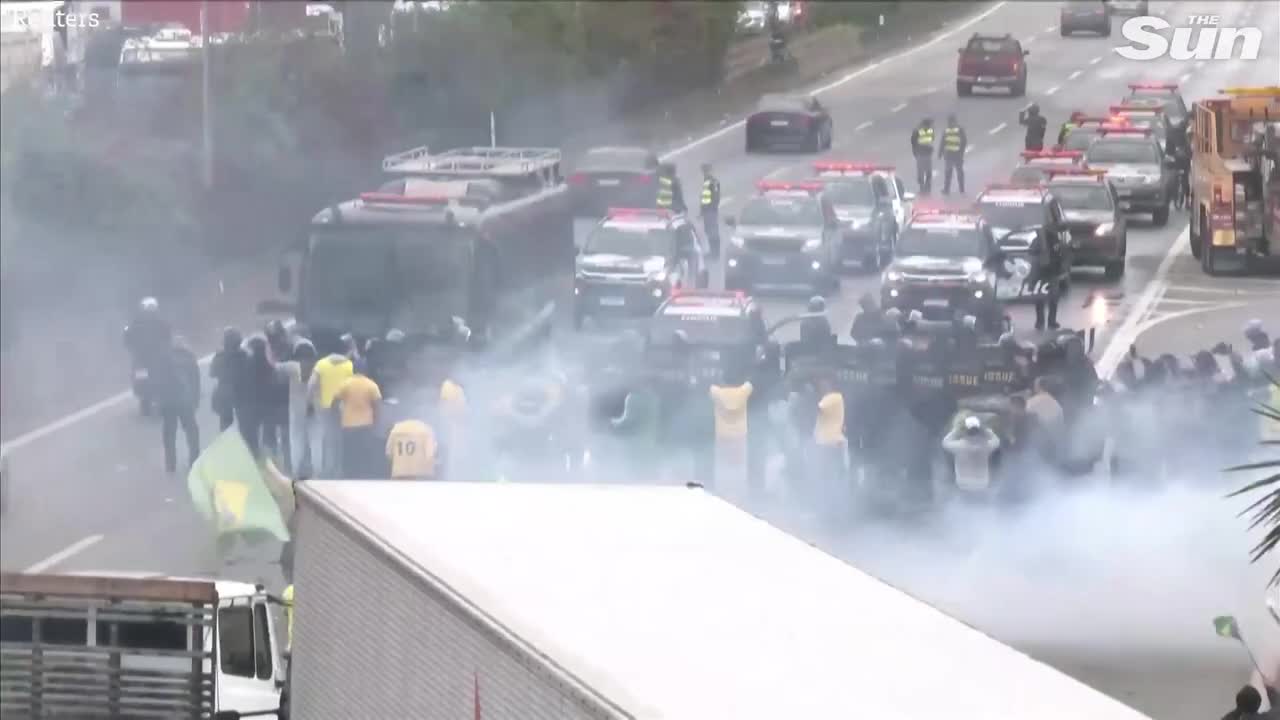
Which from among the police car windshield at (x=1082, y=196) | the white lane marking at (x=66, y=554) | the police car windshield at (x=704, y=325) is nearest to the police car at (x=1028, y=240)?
the police car windshield at (x=1082, y=196)

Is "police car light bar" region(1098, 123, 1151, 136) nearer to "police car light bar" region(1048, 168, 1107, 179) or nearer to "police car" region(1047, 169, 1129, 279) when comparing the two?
"police car light bar" region(1048, 168, 1107, 179)

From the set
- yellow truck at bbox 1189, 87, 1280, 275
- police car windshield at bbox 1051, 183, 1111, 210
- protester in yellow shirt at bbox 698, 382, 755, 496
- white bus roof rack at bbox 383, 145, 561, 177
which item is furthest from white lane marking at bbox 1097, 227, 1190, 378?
white bus roof rack at bbox 383, 145, 561, 177

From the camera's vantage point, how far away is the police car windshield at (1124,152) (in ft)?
115

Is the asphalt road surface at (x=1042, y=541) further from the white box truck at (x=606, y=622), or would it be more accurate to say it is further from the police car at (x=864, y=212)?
the white box truck at (x=606, y=622)

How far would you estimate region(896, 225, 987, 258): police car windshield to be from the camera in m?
29.8

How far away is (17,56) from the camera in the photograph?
101 feet

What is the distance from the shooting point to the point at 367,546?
982 centimetres

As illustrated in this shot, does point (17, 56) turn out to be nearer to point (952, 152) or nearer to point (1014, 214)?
point (1014, 214)

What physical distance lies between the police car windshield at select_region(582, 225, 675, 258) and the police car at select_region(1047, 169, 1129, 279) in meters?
5.37

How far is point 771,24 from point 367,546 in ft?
116

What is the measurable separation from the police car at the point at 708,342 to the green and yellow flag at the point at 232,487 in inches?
177

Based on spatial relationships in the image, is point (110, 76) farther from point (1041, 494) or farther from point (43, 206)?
point (1041, 494)

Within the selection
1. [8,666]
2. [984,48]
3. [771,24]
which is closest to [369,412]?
[8,666]
